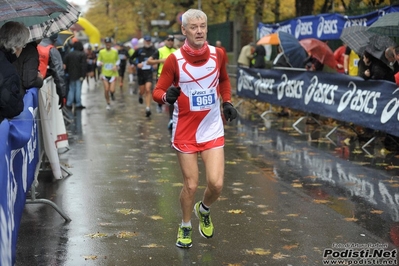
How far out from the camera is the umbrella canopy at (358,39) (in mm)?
14433

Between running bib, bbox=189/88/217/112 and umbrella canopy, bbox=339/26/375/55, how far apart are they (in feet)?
26.3

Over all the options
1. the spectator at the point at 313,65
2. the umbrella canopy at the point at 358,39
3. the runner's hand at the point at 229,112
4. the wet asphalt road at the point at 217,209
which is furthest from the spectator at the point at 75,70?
the runner's hand at the point at 229,112

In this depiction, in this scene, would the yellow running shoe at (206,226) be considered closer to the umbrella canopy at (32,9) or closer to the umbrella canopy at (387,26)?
the umbrella canopy at (32,9)

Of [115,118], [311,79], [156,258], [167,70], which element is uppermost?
[167,70]

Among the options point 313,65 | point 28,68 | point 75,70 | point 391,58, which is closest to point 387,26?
point 391,58

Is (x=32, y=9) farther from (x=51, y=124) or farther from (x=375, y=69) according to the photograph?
(x=375, y=69)

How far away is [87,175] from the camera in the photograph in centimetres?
1091

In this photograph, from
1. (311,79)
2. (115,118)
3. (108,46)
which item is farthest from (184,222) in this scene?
(108,46)

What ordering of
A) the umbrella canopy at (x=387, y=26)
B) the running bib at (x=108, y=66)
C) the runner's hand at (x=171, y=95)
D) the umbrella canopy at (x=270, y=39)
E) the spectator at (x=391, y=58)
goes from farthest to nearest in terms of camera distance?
the umbrella canopy at (x=270, y=39), the running bib at (x=108, y=66), the spectator at (x=391, y=58), the umbrella canopy at (x=387, y=26), the runner's hand at (x=171, y=95)

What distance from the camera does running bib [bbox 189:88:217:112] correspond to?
683 centimetres

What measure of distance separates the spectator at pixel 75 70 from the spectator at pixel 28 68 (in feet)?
40.8

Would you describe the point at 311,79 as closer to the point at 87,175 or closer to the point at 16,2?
the point at 87,175

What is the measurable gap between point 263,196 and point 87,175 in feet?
9.09

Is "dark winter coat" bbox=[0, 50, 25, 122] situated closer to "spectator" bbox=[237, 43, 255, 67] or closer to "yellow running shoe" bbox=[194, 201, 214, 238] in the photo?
"yellow running shoe" bbox=[194, 201, 214, 238]
